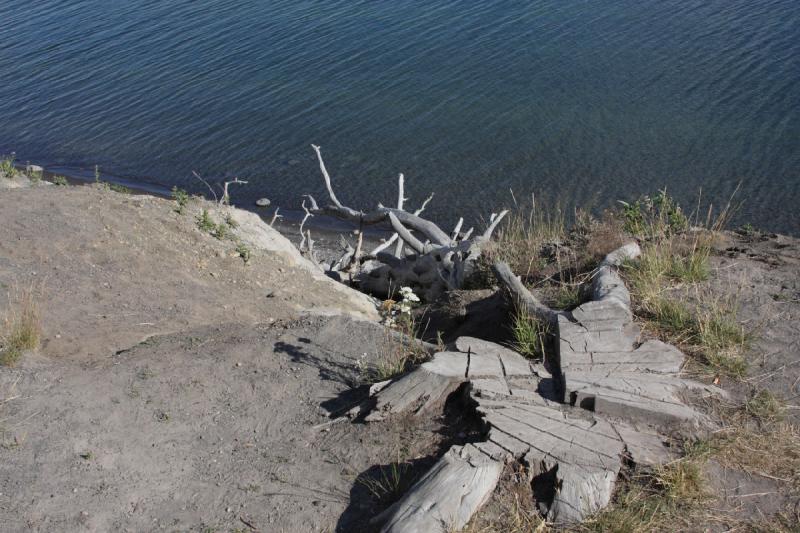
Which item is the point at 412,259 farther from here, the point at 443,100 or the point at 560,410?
the point at 443,100

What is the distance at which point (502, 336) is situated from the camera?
268 inches

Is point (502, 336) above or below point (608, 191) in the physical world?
above

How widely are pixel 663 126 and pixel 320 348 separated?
1328cm

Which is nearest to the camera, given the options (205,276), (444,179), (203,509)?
(203,509)

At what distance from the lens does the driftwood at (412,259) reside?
30.9 ft

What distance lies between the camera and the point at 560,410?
4934 millimetres

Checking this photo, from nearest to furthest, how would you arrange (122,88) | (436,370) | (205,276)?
(436,370) < (205,276) < (122,88)

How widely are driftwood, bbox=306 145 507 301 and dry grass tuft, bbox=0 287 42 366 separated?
4.60m

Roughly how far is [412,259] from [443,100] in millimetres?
10199

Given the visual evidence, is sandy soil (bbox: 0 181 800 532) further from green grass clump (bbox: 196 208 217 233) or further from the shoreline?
the shoreline

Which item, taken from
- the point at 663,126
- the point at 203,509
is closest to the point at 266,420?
the point at 203,509

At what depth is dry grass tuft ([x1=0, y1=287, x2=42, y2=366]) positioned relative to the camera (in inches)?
238

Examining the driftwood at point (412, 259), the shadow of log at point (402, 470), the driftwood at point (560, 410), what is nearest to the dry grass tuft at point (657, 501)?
the driftwood at point (560, 410)

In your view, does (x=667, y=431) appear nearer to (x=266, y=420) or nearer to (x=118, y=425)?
(x=266, y=420)
